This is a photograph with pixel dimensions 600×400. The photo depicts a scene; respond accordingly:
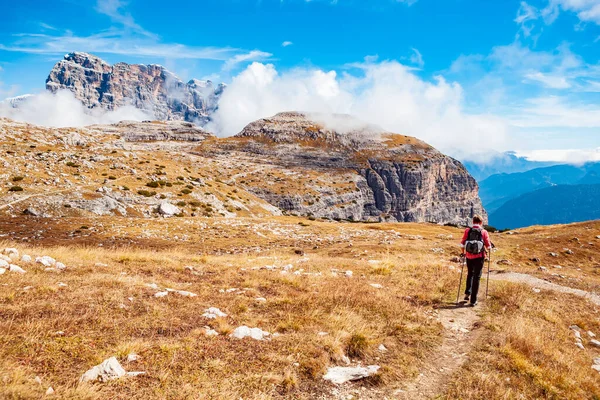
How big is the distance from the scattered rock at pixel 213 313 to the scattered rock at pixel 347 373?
355cm

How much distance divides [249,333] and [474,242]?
9.66 m

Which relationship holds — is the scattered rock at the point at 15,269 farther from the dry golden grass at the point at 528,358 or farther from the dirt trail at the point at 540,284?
the dirt trail at the point at 540,284

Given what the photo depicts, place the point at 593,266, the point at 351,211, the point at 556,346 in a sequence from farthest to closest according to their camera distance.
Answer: the point at 351,211 → the point at 593,266 → the point at 556,346

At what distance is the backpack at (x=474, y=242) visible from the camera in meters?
12.8

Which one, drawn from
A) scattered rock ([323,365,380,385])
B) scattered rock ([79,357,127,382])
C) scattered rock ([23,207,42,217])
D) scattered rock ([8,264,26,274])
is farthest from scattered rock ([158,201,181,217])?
scattered rock ([323,365,380,385])

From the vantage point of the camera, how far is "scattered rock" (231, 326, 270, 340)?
8.04 m

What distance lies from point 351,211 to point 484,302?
557 feet

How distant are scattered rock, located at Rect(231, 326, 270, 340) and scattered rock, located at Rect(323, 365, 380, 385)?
76.3 inches

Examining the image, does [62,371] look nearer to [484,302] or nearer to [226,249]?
[484,302]

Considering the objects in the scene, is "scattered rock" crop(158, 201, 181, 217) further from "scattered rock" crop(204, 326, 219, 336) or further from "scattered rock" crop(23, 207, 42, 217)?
"scattered rock" crop(204, 326, 219, 336)

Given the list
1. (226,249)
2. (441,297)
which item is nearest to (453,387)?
(441,297)

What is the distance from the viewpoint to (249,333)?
8180mm

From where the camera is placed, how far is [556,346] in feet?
30.4

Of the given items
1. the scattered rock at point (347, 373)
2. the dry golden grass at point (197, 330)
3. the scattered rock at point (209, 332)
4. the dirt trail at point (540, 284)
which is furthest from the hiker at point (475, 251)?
the scattered rock at point (209, 332)
